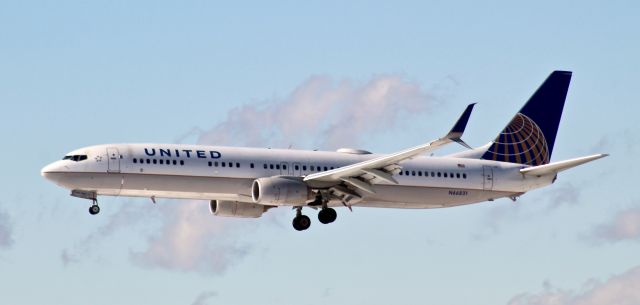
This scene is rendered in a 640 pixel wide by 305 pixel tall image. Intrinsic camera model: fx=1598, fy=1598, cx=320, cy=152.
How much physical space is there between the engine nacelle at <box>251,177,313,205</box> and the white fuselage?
968mm

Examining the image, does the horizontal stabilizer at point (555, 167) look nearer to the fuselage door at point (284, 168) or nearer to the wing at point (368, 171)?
the wing at point (368, 171)

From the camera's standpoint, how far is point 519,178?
8956 cm

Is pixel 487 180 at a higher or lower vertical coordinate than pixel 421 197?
higher

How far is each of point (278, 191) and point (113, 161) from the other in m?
8.52

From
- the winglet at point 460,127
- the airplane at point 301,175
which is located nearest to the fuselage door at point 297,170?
the airplane at point 301,175

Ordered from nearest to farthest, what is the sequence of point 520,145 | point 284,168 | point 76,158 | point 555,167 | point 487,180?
point 76,158, point 284,168, point 555,167, point 487,180, point 520,145

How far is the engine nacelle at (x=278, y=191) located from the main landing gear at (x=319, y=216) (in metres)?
1.45

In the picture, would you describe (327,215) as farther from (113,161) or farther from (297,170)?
(113,161)

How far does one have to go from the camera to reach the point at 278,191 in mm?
81750

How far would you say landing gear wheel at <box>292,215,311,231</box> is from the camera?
85312 millimetres

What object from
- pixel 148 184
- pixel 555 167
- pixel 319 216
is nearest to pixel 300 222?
pixel 319 216

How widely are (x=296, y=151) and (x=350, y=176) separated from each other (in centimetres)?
378

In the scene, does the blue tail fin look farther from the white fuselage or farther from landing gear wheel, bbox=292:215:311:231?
landing gear wheel, bbox=292:215:311:231

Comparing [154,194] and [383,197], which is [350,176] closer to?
[383,197]
